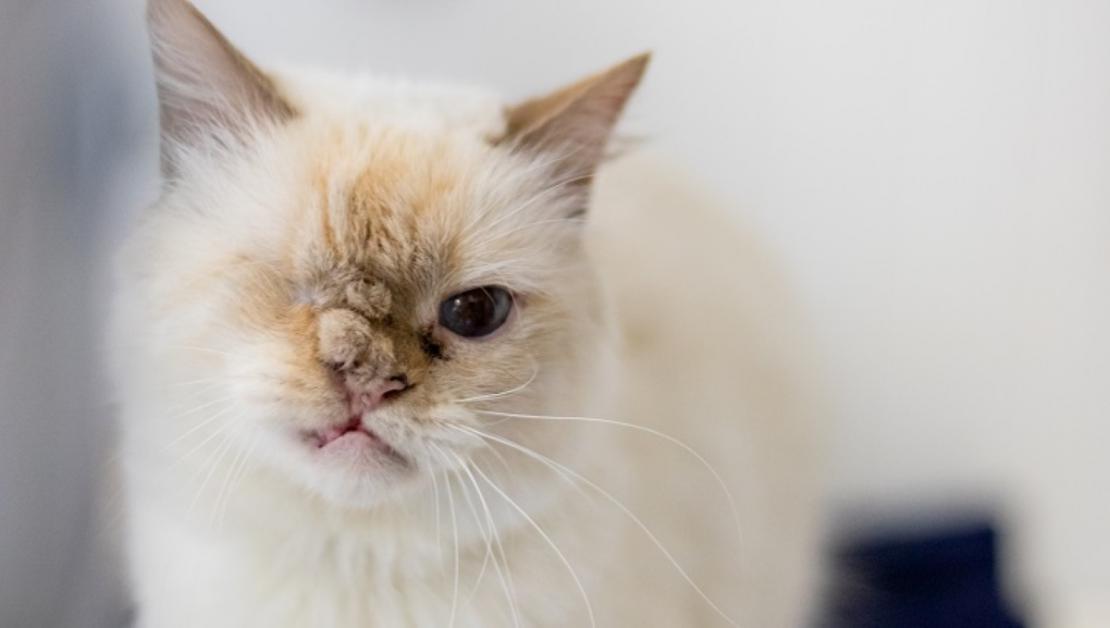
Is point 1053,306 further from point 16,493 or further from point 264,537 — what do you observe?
point 16,493

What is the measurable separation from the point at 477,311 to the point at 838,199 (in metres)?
0.76

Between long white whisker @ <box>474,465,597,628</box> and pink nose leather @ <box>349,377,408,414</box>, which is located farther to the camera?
long white whisker @ <box>474,465,597,628</box>

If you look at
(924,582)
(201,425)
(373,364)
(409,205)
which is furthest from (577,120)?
(924,582)

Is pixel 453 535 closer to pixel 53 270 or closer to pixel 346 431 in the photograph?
pixel 346 431

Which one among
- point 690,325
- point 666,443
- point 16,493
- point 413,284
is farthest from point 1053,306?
point 16,493

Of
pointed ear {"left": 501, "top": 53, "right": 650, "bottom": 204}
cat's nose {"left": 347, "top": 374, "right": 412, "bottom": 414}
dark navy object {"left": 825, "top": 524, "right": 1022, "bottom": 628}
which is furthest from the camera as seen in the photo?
dark navy object {"left": 825, "top": 524, "right": 1022, "bottom": 628}

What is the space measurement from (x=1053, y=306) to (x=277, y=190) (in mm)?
1309

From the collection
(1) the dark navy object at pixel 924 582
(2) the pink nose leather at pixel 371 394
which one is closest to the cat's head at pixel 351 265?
(2) the pink nose leather at pixel 371 394

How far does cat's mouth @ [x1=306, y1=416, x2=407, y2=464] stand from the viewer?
0.81m

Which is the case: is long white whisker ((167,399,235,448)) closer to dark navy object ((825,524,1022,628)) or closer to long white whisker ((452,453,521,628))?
long white whisker ((452,453,521,628))

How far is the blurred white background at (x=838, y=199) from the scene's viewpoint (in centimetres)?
93

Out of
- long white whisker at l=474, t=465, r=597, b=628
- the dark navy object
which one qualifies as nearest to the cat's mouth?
long white whisker at l=474, t=465, r=597, b=628

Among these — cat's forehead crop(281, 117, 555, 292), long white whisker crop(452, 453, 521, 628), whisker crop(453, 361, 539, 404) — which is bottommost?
long white whisker crop(452, 453, 521, 628)

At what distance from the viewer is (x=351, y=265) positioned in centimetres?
84
